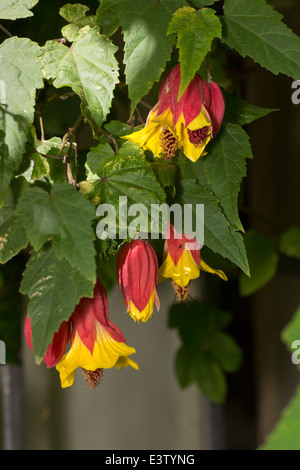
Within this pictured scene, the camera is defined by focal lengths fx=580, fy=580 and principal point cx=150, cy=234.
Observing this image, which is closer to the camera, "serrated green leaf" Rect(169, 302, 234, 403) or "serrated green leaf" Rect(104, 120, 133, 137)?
"serrated green leaf" Rect(104, 120, 133, 137)

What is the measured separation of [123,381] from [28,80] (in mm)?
796

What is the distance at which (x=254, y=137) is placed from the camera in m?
1.02

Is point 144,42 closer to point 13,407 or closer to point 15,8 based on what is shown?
point 15,8

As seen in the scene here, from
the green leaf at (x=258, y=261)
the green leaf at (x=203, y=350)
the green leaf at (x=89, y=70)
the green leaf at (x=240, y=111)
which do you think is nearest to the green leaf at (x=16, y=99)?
the green leaf at (x=89, y=70)

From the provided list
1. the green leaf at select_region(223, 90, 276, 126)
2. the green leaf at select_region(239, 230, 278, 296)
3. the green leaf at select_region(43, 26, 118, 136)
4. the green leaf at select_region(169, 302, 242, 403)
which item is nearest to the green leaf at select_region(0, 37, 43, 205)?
the green leaf at select_region(43, 26, 118, 136)

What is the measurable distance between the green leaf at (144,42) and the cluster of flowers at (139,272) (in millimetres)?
20

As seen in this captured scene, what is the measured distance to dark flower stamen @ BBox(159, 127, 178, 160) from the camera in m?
0.28

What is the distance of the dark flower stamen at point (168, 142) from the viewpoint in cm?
28

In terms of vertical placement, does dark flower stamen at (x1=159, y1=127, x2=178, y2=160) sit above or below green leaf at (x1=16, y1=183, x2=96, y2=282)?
above

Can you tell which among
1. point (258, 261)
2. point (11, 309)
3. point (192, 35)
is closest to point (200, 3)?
point (192, 35)

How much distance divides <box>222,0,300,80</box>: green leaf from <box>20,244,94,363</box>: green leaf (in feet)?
0.43

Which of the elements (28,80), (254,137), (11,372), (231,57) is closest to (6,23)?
(28,80)

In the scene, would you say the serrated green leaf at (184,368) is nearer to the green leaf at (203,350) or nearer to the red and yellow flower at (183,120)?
the green leaf at (203,350)

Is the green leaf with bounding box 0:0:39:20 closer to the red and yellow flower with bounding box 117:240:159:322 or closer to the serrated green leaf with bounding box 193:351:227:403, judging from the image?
the red and yellow flower with bounding box 117:240:159:322
